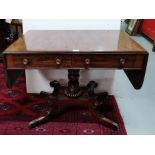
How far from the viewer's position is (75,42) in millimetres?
1440

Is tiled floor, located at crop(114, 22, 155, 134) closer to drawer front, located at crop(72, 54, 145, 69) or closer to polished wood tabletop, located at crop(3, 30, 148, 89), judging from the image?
polished wood tabletop, located at crop(3, 30, 148, 89)

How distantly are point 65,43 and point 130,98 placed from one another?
1039 mm

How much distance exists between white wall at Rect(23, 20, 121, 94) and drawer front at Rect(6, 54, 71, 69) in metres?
0.70

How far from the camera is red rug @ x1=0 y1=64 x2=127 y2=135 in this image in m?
1.56

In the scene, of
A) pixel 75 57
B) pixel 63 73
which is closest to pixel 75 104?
pixel 63 73

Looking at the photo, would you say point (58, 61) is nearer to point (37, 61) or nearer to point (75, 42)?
point (37, 61)

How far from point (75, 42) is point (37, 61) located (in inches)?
12.7

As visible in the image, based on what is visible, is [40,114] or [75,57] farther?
[40,114]

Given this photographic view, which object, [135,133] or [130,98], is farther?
[130,98]

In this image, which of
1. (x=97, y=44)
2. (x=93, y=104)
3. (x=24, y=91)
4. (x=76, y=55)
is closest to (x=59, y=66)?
(x=76, y=55)

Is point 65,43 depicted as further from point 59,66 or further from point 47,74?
point 47,74

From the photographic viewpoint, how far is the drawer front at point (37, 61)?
126cm

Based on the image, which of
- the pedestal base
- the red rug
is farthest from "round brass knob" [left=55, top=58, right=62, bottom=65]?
the red rug

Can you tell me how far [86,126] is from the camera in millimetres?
1618
